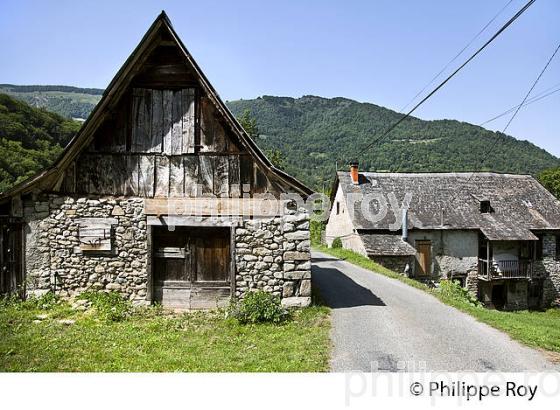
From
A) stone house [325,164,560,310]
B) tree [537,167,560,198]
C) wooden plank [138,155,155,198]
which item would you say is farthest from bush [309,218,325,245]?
tree [537,167,560,198]

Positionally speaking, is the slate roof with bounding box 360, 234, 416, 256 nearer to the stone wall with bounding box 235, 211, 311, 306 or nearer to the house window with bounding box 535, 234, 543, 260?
the house window with bounding box 535, 234, 543, 260

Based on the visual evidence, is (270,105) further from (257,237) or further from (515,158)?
(257,237)

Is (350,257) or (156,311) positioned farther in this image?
(350,257)

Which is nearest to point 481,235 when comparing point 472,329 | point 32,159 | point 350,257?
point 350,257

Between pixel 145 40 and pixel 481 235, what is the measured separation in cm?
2436

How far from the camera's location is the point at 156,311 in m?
9.79

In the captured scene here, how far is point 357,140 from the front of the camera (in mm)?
86250

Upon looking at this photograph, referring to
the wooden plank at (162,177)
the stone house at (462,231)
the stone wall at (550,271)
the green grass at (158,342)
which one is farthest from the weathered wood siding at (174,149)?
the stone wall at (550,271)

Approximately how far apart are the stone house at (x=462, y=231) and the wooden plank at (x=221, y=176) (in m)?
15.2

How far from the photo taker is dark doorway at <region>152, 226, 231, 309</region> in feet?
33.3

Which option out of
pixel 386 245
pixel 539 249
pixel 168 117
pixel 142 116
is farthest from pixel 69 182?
pixel 539 249

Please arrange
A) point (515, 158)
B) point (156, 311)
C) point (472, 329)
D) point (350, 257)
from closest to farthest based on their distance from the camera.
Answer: point (472, 329), point (156, 311), point (350, 257), point (515, 158)

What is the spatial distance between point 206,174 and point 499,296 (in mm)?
25700

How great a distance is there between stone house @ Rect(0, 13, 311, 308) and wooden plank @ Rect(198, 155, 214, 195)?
3 centimetres
